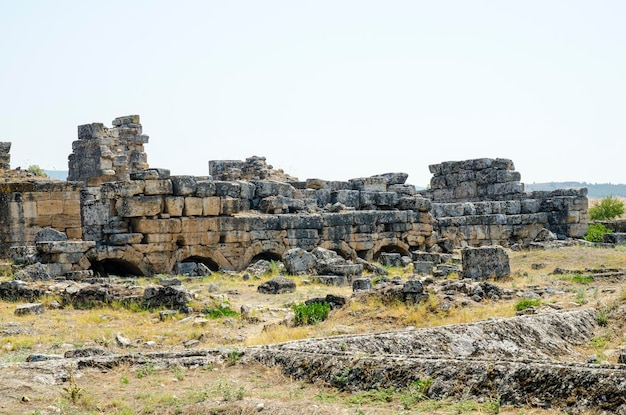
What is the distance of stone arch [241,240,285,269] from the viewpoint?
894 inches

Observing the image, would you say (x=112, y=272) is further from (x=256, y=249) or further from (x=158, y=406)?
(x=158, y=406)

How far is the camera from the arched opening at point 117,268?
2114 cm

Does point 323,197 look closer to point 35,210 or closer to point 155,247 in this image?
point 155,247

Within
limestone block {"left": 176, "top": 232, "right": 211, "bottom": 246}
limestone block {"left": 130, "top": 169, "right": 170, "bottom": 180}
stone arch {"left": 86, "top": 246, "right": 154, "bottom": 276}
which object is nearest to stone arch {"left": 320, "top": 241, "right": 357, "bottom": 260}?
limestone block {"left": 176, "top": 232, "right": 211, "bottom": 246}

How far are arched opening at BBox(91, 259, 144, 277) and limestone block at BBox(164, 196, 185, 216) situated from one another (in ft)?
5.16

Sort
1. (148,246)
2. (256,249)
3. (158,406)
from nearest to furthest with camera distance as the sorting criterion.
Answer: (158,406), (148,246), (256,249)

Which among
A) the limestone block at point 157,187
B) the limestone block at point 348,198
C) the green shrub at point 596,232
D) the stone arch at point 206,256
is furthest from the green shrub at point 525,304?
the green shrub at point 596,232

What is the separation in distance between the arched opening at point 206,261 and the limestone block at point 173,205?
1.42 meters

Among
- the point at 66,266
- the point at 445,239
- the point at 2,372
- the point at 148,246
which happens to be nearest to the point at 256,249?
the point at 148,246

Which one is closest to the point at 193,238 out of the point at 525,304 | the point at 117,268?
the point at 117,268

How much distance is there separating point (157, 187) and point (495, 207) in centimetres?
1254

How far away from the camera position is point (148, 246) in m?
21.2

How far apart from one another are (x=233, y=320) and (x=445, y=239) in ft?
A: 46.4

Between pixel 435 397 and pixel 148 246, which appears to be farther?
pixel 148 246
